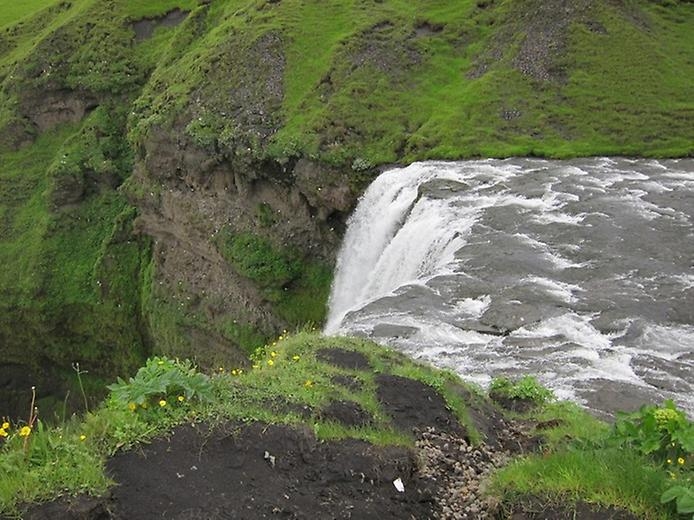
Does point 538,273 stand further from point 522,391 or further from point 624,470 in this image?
point 624,470

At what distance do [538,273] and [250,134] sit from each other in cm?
2067

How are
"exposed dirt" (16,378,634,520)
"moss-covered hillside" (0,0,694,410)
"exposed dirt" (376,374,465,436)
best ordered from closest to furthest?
1. "exposed dirt" (16,378,634,520)
2. "exposed dirt" (376,374,465,436)
3. "moss-covered hillside" (0,0,694,410)

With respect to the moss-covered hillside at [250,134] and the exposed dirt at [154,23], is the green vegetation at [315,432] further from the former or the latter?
the exposed dirt at [154,23]

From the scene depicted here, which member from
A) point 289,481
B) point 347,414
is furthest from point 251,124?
point 289,481

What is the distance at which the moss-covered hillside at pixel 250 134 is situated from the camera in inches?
1345

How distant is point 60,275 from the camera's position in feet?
156

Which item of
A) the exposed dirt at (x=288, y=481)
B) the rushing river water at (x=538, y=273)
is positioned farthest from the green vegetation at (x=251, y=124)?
the exposed dirt at (x=288, y=481)

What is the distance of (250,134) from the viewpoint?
36.7m

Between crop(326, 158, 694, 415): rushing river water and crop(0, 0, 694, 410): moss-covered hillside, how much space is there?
12.7ft

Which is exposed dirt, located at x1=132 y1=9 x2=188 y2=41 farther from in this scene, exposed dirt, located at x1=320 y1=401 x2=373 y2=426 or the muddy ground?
the muddy ground

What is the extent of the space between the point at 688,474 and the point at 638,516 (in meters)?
0.78

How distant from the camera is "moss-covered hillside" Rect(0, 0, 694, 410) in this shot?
112ft

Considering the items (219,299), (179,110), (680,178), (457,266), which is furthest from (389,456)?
(179,110)

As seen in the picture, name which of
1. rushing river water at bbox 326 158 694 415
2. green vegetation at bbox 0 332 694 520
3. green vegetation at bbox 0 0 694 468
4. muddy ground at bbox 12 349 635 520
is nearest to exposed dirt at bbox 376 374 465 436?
green vegetation at bbox 0 332 694 520
